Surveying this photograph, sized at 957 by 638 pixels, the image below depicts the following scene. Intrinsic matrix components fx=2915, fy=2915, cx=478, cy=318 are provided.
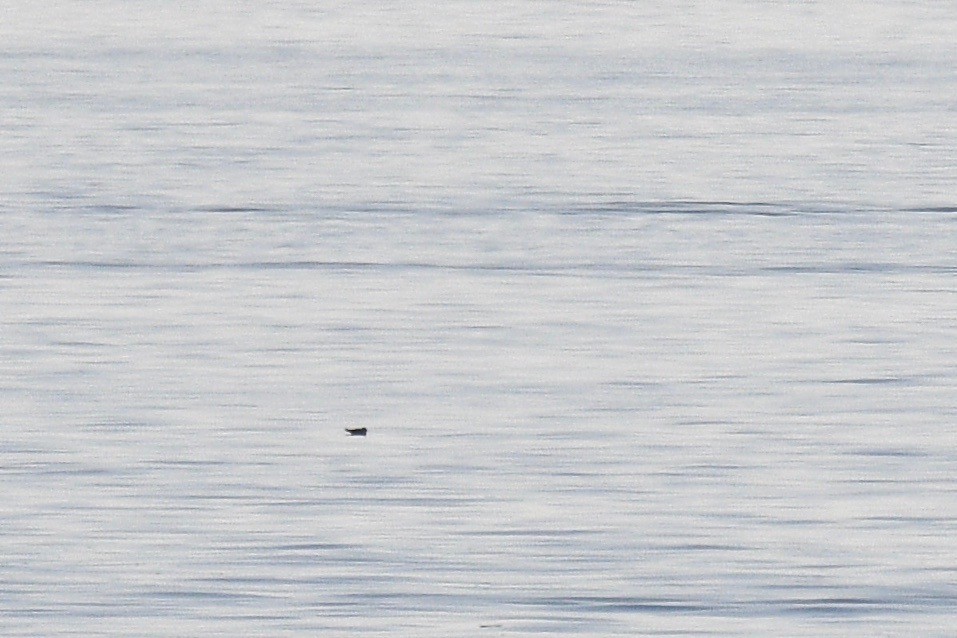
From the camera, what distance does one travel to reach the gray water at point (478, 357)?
193 inches

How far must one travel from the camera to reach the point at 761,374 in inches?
262

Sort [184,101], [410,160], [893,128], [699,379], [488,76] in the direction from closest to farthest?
[699,379], [410,160], [893,128], [184,101], [488,76]

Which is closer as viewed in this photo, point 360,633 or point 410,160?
point 360,633

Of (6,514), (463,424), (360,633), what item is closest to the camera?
(360,633)

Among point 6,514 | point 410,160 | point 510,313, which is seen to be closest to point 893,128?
point 410,160

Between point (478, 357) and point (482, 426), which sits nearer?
point (482, 426)

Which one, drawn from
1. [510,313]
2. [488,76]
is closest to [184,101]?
[488,76]

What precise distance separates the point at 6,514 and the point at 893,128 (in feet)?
21.0

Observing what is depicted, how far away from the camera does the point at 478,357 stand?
682 cm

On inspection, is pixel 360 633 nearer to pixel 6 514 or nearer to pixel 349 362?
pixel 6 514

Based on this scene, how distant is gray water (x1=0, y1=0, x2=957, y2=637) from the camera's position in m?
4.91

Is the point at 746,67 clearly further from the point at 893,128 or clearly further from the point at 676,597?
the point at 676,597

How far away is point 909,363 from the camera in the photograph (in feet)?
22.2

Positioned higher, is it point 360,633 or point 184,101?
point 360,633
